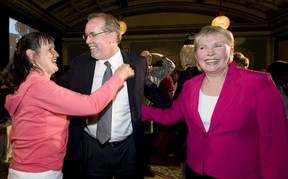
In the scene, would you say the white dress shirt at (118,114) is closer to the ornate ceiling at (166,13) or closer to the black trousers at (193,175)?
the black trousers at (193,175)

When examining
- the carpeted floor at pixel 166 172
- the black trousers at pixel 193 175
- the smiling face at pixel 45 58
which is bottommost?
the carpeted floor at pixel 166 172

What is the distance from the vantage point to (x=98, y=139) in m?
2.04

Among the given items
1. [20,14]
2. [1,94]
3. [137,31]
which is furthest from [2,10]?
[137,31]

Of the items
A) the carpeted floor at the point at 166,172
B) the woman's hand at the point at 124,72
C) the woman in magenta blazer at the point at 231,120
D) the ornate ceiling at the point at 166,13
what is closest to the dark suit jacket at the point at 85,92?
the woman's hand at the point at 124,72

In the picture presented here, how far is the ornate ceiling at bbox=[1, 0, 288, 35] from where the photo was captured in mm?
10891

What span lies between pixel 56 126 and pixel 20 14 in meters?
9.10

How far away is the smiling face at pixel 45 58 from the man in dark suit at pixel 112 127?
0.39 meters

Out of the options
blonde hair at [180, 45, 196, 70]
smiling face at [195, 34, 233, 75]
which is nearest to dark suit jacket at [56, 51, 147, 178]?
smiling face at [195, 34, 233, 75]

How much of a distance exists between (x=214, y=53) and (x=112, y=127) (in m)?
0.96

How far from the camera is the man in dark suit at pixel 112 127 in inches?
83.0

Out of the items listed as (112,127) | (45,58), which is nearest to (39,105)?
(45,58)

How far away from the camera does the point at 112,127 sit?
2088 millimetres

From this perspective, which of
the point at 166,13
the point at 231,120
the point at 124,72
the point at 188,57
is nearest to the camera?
the point at 231,120

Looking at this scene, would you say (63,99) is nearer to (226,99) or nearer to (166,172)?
(226,99)
